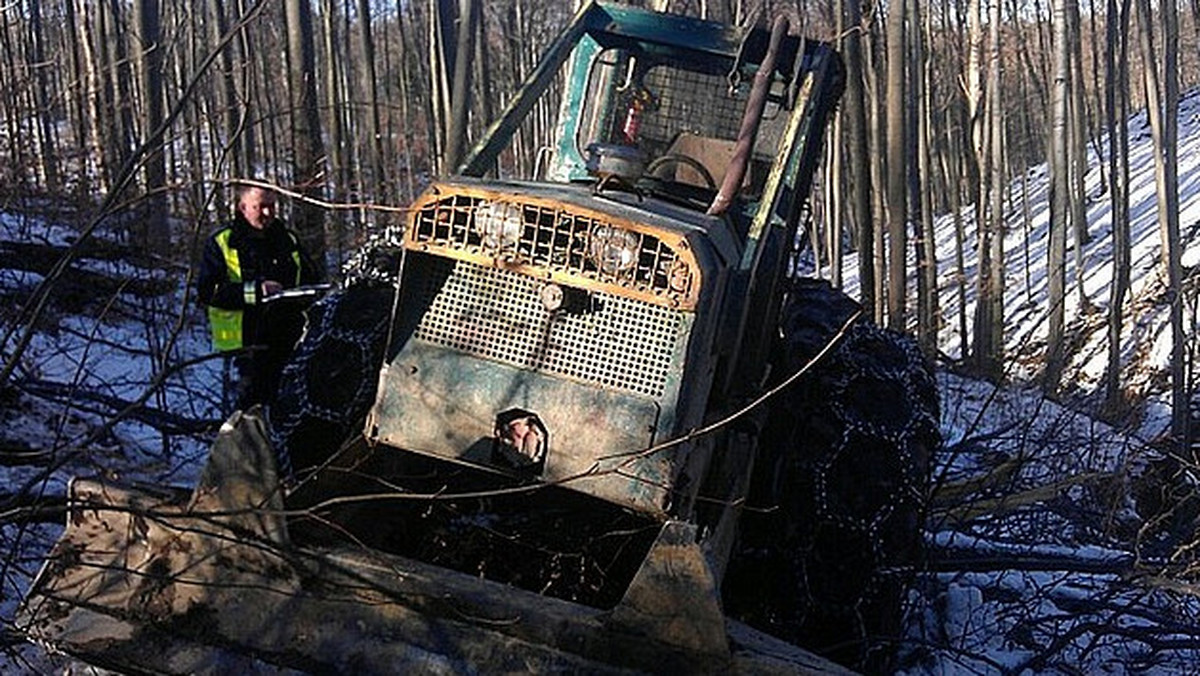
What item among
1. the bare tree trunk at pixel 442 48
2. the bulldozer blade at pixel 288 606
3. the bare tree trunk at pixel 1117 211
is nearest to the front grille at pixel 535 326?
the bulldozer blade at pixel 288 606

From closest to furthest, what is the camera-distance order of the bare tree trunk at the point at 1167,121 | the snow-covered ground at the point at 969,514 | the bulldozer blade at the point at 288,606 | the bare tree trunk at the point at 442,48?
the bulldozer blade at the point at 288,606
the snow-covered ground at the point at 969,514
the bare tree trunk at the point at 442,48
the bare tree trunk at the point at 1167,121

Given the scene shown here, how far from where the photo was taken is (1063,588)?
5434 millimetres

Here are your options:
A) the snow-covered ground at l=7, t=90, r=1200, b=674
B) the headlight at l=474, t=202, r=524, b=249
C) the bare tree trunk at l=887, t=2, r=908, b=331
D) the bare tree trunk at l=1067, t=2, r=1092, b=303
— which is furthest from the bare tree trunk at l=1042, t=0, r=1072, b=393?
the headlight at l=474, t=202, r=524, b=249

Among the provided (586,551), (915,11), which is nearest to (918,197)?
(915,11)

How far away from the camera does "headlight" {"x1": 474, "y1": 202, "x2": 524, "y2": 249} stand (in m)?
3.73

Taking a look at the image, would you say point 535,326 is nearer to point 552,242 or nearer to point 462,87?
point 552,242

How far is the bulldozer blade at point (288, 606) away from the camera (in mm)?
3113

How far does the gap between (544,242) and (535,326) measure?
10.1 inches

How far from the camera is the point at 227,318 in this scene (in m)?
5.91

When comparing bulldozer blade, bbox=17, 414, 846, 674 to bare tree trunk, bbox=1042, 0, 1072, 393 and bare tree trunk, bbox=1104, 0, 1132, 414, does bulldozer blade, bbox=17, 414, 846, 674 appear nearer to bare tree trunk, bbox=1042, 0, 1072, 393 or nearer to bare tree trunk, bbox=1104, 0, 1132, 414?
bare tree trunk, bbox=1104, 0, 1132, 414

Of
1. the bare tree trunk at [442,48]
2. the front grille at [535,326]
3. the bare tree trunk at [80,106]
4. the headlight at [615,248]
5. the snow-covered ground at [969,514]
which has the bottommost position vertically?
the snow-covered ground at [969,514]

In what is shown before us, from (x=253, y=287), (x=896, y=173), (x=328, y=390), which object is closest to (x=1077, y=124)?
(x=896, y=173)

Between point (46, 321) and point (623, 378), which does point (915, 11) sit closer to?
point (46, 321)

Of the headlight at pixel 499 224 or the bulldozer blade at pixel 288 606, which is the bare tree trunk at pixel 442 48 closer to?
the headlight at pixel 499 224
